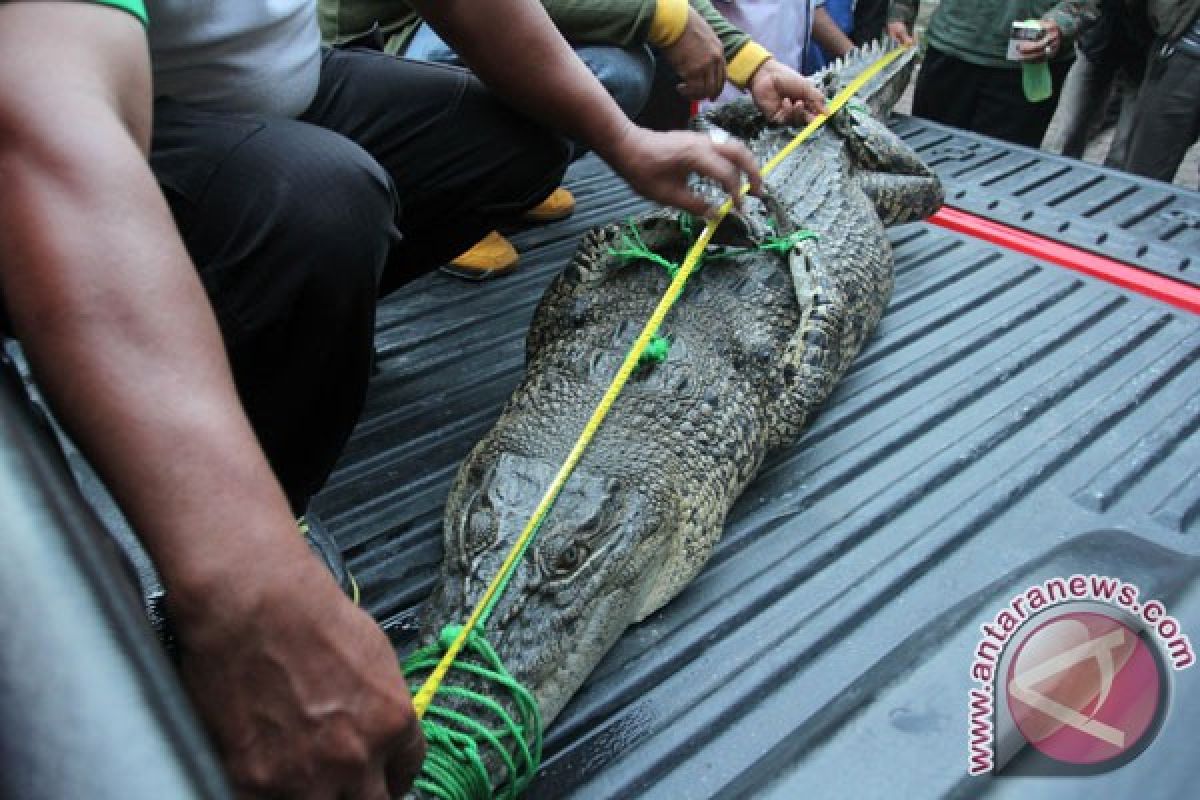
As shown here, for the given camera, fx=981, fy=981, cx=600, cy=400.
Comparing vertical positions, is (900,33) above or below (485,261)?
above

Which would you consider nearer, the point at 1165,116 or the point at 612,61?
the point at 612,61

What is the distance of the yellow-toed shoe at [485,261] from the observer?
279 cm

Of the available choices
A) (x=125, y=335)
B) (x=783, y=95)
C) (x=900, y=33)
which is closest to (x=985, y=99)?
(x=900, y=33)

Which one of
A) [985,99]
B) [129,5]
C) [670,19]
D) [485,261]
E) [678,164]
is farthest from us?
[985,99]

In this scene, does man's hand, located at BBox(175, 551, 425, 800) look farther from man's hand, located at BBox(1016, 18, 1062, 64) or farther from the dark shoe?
man's hand, located at BBox(1016, 18, 1062, 64)

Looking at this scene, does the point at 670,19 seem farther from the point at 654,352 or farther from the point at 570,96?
the point at 654,352

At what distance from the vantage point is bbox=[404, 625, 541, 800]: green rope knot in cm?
130

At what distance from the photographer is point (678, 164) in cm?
184

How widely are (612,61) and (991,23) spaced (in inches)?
77.3

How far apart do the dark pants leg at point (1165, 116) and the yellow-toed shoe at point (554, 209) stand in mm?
2384

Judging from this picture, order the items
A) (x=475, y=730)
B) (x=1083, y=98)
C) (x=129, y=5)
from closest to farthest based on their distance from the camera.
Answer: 1. (x=129, y=5)
2. (x=475, y=730)
3. (x=1083, y=98)

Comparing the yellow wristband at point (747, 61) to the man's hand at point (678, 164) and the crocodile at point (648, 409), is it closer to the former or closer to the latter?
the crocodile at point (648, 409)

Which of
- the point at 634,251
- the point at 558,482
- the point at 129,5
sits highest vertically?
the point at 129,5
